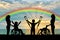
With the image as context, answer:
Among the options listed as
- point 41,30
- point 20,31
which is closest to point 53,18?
point 41,30

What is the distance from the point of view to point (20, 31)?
19.5m

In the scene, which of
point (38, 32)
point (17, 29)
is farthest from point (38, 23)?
point (17, 29)

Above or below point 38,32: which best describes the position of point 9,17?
above

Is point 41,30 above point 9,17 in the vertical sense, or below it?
below
